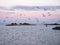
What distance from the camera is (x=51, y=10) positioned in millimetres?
3324

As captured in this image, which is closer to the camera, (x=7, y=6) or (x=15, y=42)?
(x=7, y=6)

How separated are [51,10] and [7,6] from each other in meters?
0.98

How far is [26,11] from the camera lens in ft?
11.1

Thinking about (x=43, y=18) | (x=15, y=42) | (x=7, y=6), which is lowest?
(x=15, y=42)

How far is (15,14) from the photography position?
3.31 m

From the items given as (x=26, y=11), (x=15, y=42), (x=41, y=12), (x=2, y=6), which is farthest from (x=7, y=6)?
(x=15, y=42)

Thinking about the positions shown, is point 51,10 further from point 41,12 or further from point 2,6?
point 2,6
